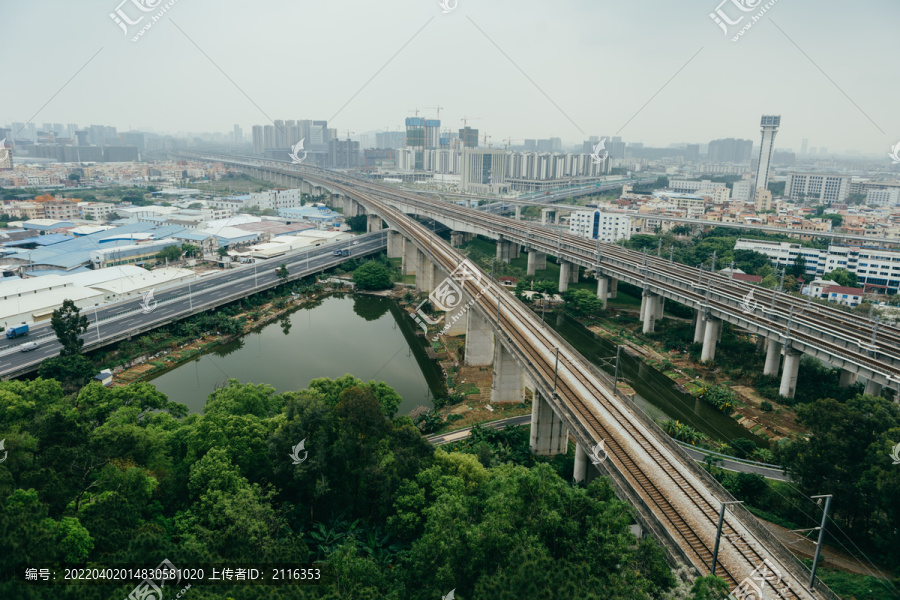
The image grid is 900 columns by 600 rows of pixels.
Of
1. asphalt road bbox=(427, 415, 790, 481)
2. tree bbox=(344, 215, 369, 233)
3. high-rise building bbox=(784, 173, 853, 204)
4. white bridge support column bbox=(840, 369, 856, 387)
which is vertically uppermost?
high-rise building bbox=(784, 173, 853, 204)

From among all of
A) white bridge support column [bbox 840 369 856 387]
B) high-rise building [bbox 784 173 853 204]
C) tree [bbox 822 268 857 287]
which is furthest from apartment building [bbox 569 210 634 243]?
high-rise building [bbox 784 173 853 204]

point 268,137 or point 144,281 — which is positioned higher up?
point 268,137

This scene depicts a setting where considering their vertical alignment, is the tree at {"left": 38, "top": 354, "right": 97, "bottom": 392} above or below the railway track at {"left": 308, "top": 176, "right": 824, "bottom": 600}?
below

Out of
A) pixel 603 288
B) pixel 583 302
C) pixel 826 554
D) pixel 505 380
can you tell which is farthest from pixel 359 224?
pixel 826 554

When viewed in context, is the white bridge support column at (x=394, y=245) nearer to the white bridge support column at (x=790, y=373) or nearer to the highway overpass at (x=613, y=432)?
the highway overpass at (x=613, y=432)

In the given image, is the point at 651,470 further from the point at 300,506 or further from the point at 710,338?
the point at 710,338

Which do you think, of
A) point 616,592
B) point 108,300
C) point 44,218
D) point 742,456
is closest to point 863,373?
point 742,456

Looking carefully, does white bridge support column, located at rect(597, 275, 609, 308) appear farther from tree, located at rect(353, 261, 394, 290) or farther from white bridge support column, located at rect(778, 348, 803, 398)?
Answer: tree, located at rect(353, 261, 394, 290)

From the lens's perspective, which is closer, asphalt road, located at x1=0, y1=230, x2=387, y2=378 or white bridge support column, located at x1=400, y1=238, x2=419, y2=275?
asphalt road, located at x1=0, y1=230, x2=387, y2=378
